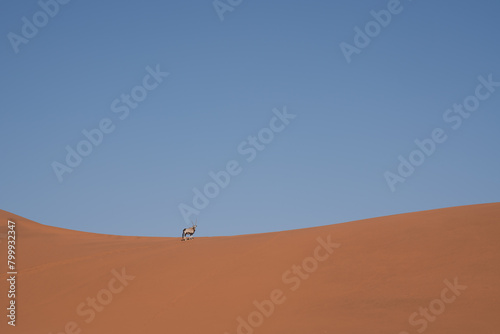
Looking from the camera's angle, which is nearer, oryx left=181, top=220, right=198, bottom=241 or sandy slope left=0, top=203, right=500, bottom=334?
sandy slope left=0, top=203, right=500, bottom=334

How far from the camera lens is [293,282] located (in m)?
15.1

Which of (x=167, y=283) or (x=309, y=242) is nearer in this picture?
(x=167, y=283)

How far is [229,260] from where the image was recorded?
1777 cm

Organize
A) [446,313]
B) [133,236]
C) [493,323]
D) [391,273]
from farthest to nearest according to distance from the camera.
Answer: [133,236] → [391,273] → [446,313] → [493,323]

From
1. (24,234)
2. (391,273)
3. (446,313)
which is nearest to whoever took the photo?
(446,313)

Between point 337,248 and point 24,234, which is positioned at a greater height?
point 24,234

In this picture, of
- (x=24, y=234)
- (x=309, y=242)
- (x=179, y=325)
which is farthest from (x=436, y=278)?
(x=24, y=234)

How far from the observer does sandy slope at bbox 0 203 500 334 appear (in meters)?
12.5

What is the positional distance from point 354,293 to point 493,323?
11.3ft

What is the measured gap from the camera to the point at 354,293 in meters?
13.7

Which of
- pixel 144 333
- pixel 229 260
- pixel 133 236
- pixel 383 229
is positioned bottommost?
pixel 144 333

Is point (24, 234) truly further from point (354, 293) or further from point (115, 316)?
point (354, 293)

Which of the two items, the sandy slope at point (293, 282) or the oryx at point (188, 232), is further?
the oryx at point (188, 232)

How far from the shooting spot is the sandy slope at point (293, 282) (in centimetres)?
1248
